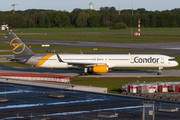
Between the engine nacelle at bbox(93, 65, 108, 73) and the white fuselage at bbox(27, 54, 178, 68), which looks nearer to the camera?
Answer: the engine nacelle at bbox(93, 65, 108, 73)

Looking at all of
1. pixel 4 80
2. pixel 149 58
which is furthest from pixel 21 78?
pixel 149 58

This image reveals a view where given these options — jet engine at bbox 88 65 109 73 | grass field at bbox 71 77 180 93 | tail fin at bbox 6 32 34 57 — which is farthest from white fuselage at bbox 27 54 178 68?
grass field at bbox 71 77 180 93

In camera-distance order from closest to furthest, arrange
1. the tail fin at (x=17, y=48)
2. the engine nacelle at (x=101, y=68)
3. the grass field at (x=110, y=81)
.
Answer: the grass field at (x=110, y=81)
the engine nacelle at (x=101, y=68)
the tail fin at (x=17, y=48)

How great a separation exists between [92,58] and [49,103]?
2775cm

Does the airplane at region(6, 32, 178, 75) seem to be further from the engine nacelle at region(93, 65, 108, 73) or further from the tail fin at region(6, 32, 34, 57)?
the engine nacelle at region(93, 65, 108, 73)

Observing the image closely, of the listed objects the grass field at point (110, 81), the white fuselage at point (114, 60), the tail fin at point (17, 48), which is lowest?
the grass field at point (110, 81)

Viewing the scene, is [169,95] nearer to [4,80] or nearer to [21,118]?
[21,118]

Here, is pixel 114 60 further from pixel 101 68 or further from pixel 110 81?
pixel 110 81

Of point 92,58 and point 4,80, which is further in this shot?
point 92,58

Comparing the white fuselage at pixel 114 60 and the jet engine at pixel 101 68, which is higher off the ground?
the white fuselage at pixel 114 60

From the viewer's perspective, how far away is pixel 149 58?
6328 centimetres

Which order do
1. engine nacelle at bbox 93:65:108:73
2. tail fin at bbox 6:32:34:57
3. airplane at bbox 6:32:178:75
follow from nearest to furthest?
engine nacelle at bbox 93:65:108:73, airplane at bbox 6:32:178:75, tail fin at bbox 6:32:34:57

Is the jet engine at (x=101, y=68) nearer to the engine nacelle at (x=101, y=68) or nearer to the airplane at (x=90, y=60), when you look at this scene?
the engine nacelle at (x=101, y=68)

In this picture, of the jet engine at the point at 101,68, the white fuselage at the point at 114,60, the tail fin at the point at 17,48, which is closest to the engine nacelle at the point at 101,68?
the jet engine at the point at 101,68
